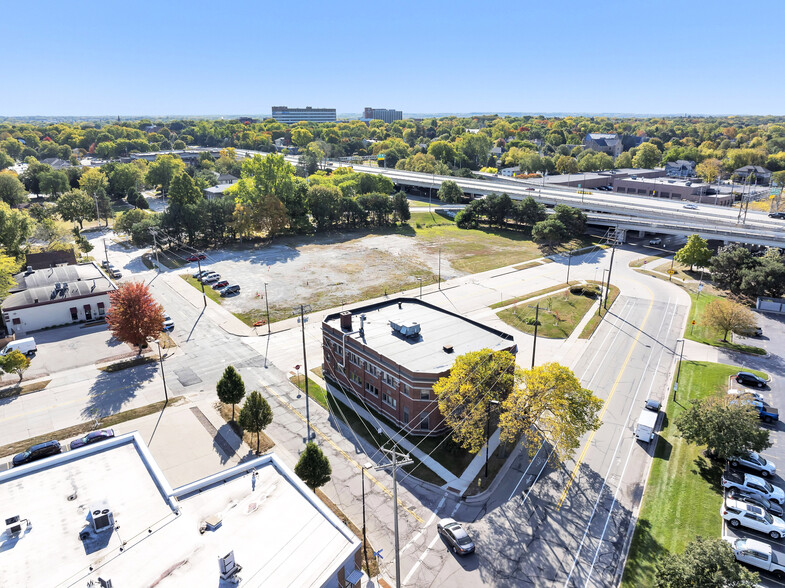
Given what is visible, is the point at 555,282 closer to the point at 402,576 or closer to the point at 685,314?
the point at 685,314

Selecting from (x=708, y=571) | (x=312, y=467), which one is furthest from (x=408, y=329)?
(x=708, y=571)

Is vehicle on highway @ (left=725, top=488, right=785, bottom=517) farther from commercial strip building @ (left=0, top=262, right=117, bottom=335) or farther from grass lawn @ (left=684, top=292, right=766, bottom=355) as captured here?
commercial strip building @ (left=0, top=262, right=117, bottom=335)

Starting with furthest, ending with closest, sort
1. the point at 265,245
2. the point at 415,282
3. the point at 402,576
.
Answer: the point at 265,245 < the point at 415,282 < the point at 402,576

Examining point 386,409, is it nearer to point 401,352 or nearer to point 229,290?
point 401,352

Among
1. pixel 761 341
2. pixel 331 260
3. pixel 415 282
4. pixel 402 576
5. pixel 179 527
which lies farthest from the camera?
pixel 331 260

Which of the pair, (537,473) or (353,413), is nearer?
(537,473)

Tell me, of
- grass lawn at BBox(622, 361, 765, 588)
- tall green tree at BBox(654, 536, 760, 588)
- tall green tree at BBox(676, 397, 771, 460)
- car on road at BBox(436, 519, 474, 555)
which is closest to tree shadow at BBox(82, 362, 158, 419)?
car on road at BBox(436, 519, 474, 555)

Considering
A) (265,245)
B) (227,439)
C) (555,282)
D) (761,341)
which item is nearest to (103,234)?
(265,245)
